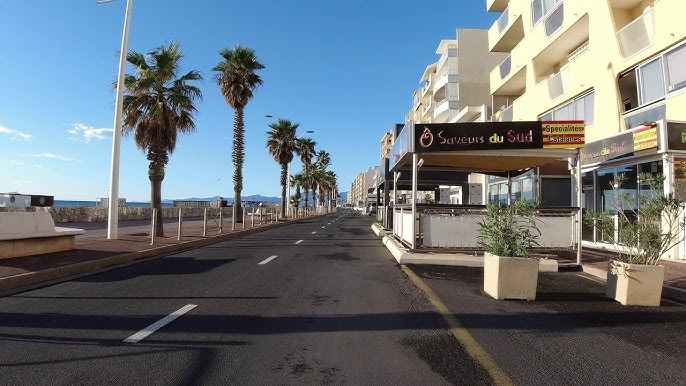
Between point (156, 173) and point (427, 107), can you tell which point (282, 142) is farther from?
point (156, 173)

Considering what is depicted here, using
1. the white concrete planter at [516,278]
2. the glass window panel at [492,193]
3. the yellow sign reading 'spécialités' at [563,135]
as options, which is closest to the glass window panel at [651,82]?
the yellow sign reading 'spécialités' at [563,135]

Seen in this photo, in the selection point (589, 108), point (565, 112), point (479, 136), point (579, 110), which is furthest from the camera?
point (565, 112)

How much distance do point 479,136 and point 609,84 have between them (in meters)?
8.77

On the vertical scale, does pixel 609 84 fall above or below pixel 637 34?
below

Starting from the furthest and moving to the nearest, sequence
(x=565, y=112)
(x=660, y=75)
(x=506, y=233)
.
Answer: (x=565, y=112), (x=660, y=75), (x=506, y=233)

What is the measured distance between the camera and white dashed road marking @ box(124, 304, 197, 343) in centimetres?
504

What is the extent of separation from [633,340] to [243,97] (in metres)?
29.6

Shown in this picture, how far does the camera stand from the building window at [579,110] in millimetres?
18681

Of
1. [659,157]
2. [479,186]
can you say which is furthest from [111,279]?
[479,186]

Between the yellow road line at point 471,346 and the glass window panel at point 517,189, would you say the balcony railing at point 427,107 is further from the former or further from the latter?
the yellow road line at point 471,346

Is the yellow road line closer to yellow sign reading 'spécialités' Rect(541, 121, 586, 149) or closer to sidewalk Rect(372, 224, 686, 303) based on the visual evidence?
sidewalk Rect(372, 224, 686, 303)

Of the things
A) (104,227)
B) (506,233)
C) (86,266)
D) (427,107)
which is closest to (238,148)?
(104,227)

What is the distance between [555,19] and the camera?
70.3ft

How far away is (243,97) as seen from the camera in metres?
31.7
